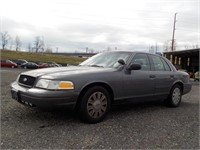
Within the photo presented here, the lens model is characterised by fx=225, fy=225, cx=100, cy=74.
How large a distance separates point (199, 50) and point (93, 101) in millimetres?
21472

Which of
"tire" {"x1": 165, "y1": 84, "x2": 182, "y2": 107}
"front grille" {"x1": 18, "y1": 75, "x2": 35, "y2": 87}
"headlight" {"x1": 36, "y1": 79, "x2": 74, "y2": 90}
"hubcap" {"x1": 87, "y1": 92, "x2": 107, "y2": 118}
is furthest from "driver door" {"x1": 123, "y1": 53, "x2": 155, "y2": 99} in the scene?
"front grille" {"x1": 18, "y1": 75, "x2": 35, "y2": 87}

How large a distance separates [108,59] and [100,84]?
105 centimetres

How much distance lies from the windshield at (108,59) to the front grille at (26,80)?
1561 mm

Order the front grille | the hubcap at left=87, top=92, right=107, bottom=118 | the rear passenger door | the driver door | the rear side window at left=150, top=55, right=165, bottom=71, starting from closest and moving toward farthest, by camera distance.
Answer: the front grille
the hubcap at left=87, top=92, right=107, bottom=118
the driver door
the rear passenger door
the rear side window at left=150, top=55, right=165, bottom=71

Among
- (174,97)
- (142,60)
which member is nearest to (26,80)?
(142,60)

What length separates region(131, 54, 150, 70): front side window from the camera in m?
5.21

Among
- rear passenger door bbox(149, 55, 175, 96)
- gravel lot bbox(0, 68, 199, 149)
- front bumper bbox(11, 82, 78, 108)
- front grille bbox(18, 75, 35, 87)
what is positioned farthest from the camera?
rear passenger door bbox(149, 55, 175, 96)

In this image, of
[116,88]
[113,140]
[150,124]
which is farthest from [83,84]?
[150,124]

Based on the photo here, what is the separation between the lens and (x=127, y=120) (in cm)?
463

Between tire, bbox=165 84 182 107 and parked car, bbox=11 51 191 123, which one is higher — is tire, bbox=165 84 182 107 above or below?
below

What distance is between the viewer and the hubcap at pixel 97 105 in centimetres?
423

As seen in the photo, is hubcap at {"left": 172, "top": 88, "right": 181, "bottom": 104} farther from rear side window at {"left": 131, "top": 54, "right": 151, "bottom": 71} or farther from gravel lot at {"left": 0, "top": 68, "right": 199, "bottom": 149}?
rear side window at {"left": 131, "top": 54, "right": 151, "bottom": 71}

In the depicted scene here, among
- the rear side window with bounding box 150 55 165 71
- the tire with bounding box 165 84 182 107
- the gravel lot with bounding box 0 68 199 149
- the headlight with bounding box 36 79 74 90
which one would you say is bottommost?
the gravel lot with bounding box 0 68 199 149

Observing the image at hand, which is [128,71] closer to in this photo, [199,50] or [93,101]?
[93,101]
